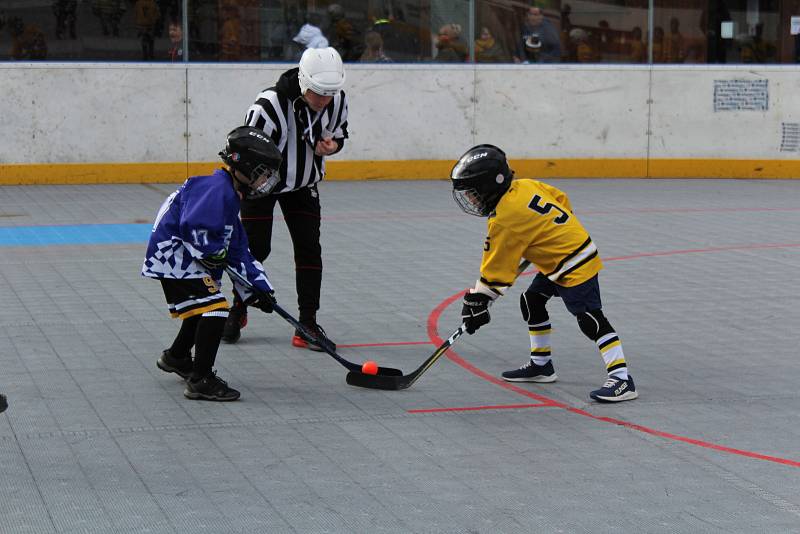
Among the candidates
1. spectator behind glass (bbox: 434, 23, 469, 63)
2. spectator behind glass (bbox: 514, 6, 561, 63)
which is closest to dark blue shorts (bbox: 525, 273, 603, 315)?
spectator behind glass (bbox: 434, 23, 469, 63)

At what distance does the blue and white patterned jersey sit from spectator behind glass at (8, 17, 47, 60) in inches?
371

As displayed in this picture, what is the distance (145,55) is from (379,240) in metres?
5.15

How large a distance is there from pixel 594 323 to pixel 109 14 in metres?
10.3

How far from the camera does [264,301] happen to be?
251 inches

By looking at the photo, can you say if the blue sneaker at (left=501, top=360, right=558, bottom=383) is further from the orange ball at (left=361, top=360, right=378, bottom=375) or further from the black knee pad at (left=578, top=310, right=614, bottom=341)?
the orange ball at (left=361, top=360, right=378, bottom=375)

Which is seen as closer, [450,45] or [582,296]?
[582,296]

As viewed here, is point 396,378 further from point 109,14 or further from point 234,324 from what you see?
point 109,14

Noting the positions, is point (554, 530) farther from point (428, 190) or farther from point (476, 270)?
point (428, 190)

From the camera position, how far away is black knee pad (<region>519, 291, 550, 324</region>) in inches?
258

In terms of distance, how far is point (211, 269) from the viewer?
6.24 meters

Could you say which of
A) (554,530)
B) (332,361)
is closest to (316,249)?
(332,361)

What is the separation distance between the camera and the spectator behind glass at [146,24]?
15203 mm

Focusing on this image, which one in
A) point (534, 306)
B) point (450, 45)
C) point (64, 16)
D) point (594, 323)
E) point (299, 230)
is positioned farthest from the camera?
point (450, 45)

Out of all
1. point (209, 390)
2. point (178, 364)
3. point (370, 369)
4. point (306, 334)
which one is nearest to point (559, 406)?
point (370, 369)
